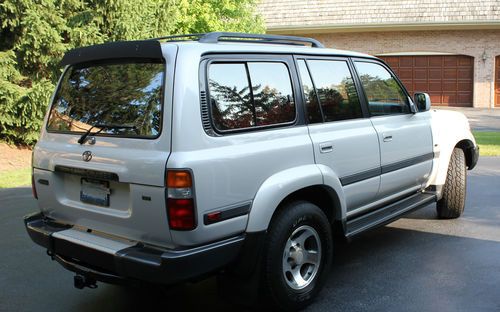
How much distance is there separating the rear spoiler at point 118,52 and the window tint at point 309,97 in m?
1.28

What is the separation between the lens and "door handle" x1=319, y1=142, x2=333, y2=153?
163 inches

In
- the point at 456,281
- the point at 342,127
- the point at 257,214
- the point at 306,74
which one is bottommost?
the point at 456,281

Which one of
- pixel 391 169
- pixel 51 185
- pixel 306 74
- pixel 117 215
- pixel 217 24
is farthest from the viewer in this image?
pixel 217 24

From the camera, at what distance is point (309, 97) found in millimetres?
4242

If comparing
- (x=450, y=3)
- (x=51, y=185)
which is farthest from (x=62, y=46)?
(x=450, y=3)

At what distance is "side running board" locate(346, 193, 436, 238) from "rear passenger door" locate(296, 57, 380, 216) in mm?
128

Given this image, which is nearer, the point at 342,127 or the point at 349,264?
the point at 342,127

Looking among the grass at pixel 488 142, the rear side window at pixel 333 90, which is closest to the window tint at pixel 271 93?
the rear side window at pixel 333 90

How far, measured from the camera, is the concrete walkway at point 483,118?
18344mm

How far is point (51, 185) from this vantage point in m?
3.96

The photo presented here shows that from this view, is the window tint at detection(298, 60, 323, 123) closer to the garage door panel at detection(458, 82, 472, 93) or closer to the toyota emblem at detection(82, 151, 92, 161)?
the toyota emblem at detection(82, 151, 92, 161)

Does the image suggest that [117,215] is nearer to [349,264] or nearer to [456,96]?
[349,264]

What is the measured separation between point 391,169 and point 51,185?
2.96 metres

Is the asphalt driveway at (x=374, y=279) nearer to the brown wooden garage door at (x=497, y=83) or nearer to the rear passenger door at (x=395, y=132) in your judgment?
the rear passenger door at (x=395, y=132)
